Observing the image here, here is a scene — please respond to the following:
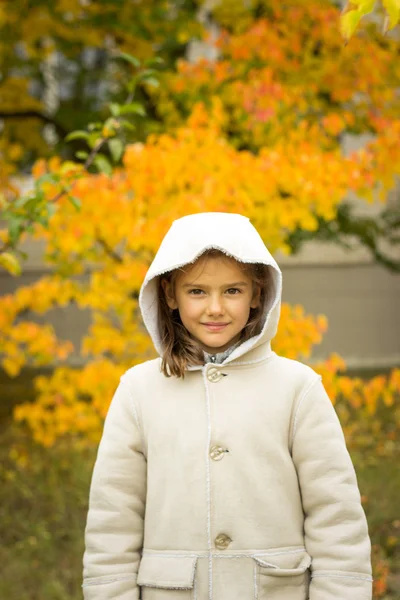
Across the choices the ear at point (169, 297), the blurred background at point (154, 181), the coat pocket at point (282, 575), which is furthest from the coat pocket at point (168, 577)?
the blurred background at point (154, 181)

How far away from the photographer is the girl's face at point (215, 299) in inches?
80.1

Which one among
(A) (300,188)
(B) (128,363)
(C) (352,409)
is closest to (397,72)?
(A) (300,188)

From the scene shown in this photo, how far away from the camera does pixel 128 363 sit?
15.5 feet

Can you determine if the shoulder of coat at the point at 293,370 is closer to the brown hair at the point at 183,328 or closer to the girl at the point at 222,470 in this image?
the girl at the point at 222,470

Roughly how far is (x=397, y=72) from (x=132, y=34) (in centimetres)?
228

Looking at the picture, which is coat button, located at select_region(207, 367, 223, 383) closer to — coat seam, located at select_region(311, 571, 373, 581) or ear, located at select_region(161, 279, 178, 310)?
ear, located at select_region(161, 279, 178, 310)

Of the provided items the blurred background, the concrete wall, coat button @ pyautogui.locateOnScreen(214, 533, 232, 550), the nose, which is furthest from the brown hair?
the concrete wall

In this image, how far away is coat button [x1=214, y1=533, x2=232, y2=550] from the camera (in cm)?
192

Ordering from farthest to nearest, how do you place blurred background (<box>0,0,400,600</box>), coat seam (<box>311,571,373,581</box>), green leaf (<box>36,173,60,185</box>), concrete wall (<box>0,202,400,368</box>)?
1. concrete wall (<box>0,202,400,368</box>)
2. blurred background (<box>0,0,400,600</box>)
3. green leaf (<box>36,173,60,185</box>)
4. coat seam (<box>311,571,373,581</box>)

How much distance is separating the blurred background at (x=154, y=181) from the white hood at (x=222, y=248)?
569mm

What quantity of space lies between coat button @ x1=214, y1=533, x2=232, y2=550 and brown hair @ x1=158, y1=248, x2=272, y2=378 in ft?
1.38

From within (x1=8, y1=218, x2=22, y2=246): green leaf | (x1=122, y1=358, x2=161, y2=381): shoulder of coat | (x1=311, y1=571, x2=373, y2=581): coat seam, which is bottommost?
(x1=311, y1=571, x2=373, y2=581): coat seam

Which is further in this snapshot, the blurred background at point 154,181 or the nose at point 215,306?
the blurred background at point 154,181

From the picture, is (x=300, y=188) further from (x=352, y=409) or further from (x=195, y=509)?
(x=352, y=409)
